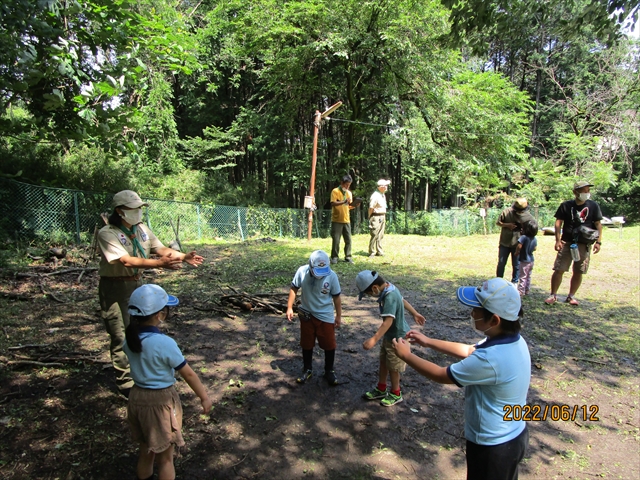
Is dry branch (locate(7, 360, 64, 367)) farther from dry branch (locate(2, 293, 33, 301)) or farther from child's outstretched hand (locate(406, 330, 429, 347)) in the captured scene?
child's outstretched hand (locate(406, 330, 429, 347))

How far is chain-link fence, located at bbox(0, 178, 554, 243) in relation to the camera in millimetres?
10016

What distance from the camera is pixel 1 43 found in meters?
4.74

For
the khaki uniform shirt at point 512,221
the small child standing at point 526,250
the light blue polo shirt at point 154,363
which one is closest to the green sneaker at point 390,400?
the light blue polo shirt at point 154,363

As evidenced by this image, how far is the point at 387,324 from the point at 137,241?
236cm

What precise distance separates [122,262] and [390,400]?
109 inches

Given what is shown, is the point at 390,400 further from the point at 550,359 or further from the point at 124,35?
the point at 124,35

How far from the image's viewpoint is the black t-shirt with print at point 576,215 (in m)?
6.34

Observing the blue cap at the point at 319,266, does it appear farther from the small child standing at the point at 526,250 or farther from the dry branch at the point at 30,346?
the small child standing at the point at 526,250

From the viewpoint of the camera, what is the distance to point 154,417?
2.40 m

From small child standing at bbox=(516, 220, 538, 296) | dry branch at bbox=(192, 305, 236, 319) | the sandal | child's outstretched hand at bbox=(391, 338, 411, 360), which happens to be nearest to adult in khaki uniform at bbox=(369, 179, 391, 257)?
small child standing at bbox=(516, 220, 538, 296)

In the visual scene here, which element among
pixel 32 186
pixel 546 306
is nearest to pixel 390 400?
pixel 546 306

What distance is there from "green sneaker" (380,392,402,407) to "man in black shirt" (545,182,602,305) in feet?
14.6

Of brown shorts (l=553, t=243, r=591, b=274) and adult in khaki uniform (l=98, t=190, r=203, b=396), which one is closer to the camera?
adult in khaki uniform (l=98, t=190, r=203, b=396)

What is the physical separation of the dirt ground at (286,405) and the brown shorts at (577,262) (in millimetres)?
783
